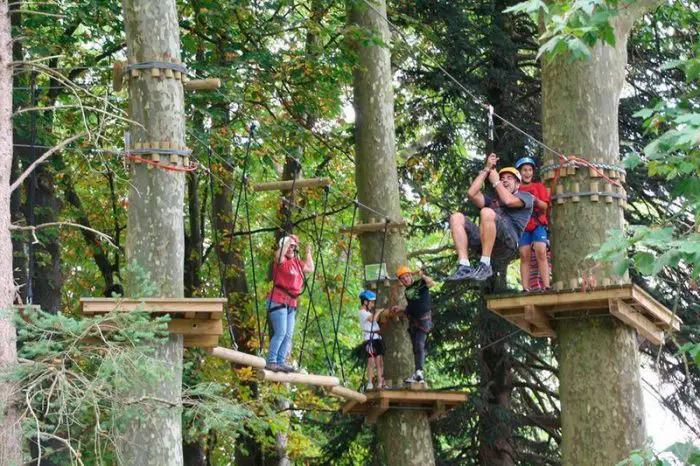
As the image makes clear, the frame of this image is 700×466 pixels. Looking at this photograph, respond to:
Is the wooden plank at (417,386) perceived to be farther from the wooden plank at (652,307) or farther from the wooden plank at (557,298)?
the wooden plank at (652,307)

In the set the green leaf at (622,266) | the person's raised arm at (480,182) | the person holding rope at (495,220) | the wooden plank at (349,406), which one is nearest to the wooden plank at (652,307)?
the person holding rope at (495,220)

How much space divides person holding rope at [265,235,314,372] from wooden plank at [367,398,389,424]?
175 centimetres

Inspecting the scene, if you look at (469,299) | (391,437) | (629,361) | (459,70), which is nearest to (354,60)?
(459,70)

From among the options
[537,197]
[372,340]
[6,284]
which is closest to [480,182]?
[537,197]

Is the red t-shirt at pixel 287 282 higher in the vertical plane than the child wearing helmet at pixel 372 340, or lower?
higher

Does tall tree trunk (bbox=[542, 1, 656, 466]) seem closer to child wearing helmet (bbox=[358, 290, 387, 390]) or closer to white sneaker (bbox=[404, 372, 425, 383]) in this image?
white sneaker (bbox=[404, 372, 425, 383])

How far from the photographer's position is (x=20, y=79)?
13.9 metres

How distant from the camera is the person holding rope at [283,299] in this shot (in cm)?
986

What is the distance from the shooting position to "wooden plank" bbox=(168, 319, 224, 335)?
26.0 feet

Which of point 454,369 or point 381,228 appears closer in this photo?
point 381,228

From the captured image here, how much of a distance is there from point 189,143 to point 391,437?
3.74 metres

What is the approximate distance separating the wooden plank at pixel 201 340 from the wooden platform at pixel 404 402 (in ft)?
11.1

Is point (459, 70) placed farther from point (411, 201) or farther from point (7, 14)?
point (7, 14)

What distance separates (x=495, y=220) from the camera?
9555 millimetres
